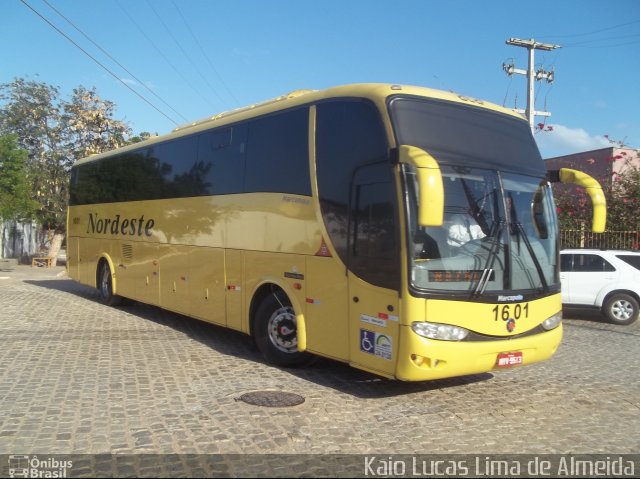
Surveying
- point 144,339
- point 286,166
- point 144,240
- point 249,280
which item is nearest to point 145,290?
point 144,240

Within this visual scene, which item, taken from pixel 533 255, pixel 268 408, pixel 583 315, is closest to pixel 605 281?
pixel 583 315

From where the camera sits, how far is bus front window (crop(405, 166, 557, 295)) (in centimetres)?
573

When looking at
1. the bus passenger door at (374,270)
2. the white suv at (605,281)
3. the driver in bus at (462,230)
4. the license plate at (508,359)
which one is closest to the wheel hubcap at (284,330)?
the bus passenger door at (374,270)

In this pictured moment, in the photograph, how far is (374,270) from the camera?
19.6 ft

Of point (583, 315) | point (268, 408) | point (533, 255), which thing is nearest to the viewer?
point (268, 408)

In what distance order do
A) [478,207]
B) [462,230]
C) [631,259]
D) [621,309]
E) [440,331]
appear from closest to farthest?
1. [440,331]
2. [462,230]
3. [478,207]
4. [621,309]
5. [631,259]

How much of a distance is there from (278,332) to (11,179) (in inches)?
750

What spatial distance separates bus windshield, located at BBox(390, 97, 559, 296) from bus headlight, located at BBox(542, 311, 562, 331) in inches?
13.0

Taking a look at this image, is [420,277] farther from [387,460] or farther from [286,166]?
[286,166]

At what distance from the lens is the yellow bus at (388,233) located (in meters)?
5.70

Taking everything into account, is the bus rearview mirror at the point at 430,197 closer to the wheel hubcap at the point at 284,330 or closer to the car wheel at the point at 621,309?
the wheel hubcap at the point at 284,330

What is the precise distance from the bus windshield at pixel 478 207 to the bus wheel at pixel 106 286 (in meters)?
9.29

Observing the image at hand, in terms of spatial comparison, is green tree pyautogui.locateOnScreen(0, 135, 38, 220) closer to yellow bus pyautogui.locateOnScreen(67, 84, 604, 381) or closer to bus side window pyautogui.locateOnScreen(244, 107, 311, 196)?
yellow bus pyautogui.locateOnScreen(67, 84, 604, 381)

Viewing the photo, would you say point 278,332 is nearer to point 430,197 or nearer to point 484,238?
point 484,238
